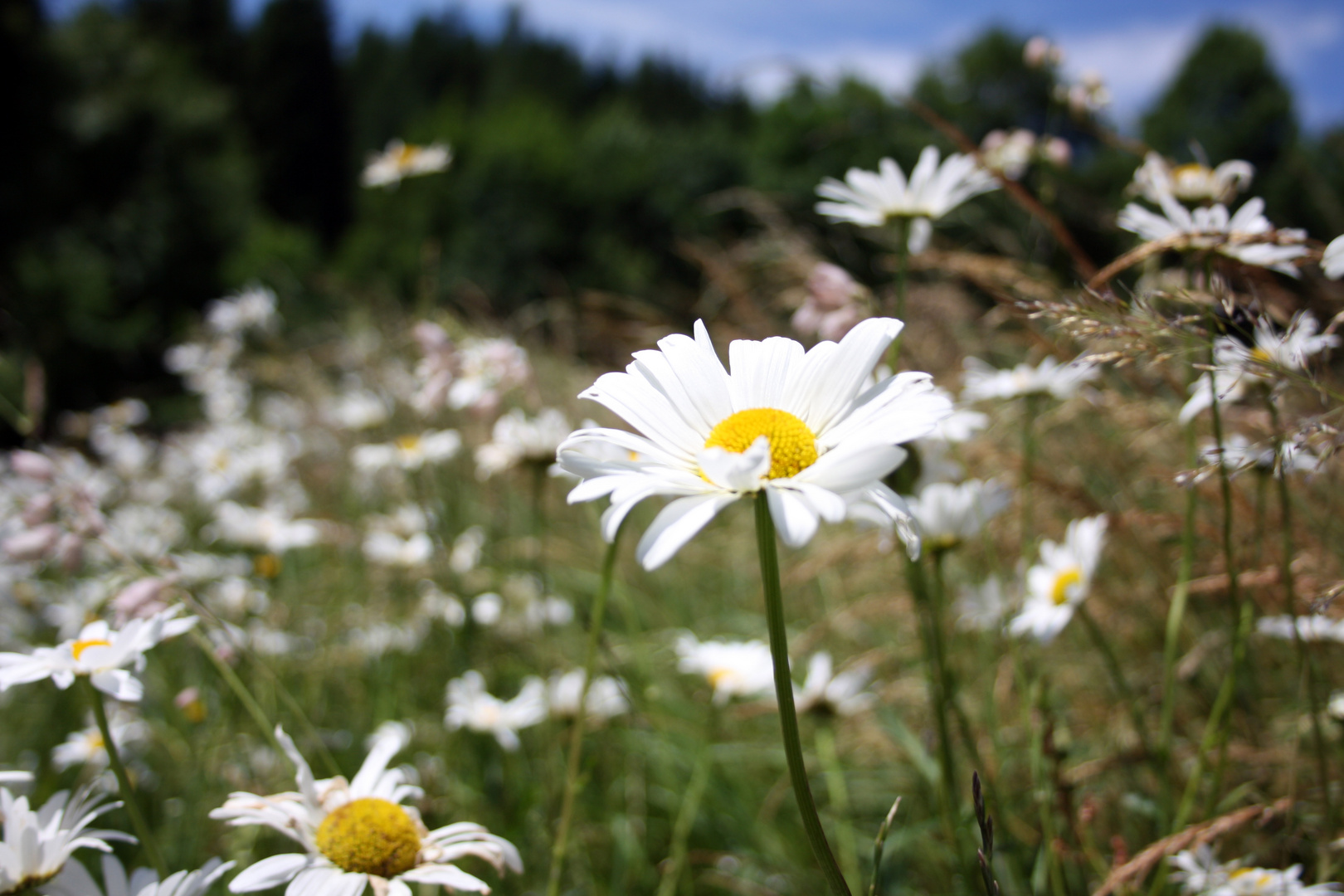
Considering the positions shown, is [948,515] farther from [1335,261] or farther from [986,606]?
[1335,261]

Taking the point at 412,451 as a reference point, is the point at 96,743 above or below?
below

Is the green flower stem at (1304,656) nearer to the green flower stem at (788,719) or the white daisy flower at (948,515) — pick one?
the white daisy flower at (948,515)

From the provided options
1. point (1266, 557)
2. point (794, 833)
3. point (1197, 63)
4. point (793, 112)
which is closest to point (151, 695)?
point (794, 833)

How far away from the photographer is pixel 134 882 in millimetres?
748

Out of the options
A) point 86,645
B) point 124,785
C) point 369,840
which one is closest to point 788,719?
point 369,840

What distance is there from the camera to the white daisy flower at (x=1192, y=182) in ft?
3.45

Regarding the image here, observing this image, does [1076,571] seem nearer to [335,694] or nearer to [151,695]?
[335,694]

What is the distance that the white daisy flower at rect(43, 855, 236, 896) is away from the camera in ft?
2.23

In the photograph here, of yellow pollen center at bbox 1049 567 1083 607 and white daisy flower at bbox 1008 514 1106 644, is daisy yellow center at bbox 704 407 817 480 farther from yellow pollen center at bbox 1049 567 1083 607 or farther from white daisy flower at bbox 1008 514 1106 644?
yellow pollen center at bbox 1049 567 1083 607

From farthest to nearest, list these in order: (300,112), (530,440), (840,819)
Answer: (300,112) → (530,440) → (840,819)

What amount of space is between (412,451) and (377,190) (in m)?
7.59

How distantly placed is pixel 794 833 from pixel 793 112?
2089 cm

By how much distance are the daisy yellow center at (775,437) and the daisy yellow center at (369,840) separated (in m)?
0.44

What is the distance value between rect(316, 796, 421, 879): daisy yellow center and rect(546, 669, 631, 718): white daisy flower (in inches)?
30.7
